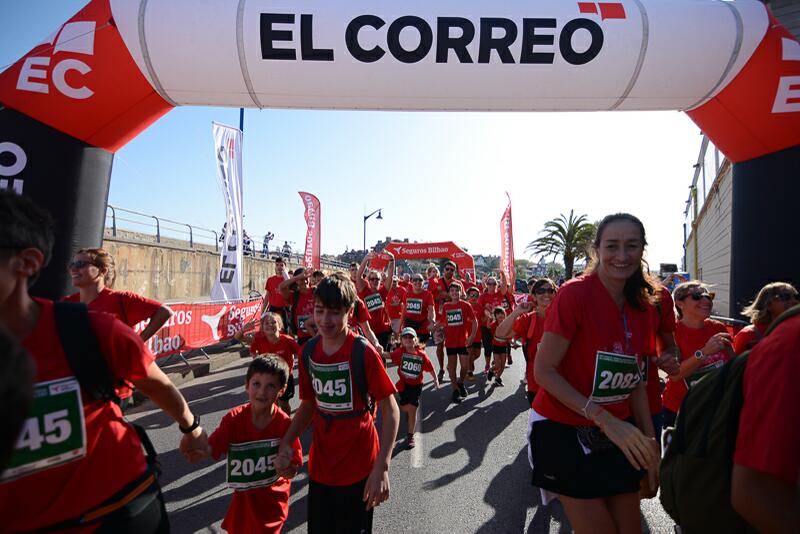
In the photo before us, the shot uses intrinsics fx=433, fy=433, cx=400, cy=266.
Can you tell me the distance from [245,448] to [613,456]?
200 centimetres

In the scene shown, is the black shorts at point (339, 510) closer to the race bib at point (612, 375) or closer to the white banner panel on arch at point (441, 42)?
the race bib at point (612, 375)

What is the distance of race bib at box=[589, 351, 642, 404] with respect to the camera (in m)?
2.05

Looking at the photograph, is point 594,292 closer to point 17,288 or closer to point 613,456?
point 613,456

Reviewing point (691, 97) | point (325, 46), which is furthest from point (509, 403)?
point (325, 46)

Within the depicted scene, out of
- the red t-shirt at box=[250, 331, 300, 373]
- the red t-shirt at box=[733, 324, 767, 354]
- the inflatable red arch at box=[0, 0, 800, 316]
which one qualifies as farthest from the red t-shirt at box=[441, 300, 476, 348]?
the red t-shirt at box=[733, 324, 767, 354]

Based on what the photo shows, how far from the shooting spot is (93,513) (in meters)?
1.35

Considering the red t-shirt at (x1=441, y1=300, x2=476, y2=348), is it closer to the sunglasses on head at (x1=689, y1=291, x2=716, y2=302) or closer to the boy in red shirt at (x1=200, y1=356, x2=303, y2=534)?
the sunglasses on head at (x1=689, y1=291, x2=716, y2=302)

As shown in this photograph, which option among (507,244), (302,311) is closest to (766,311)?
(302,311)

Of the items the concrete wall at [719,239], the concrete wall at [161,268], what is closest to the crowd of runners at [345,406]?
the concrete wall at [719,239]

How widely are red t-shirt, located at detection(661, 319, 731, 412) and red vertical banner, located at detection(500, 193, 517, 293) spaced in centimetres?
849

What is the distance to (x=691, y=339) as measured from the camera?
3793mm

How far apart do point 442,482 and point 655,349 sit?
99.6 inches

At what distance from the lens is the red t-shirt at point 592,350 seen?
2.05m

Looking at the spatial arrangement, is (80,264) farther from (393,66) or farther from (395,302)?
(395,302)
